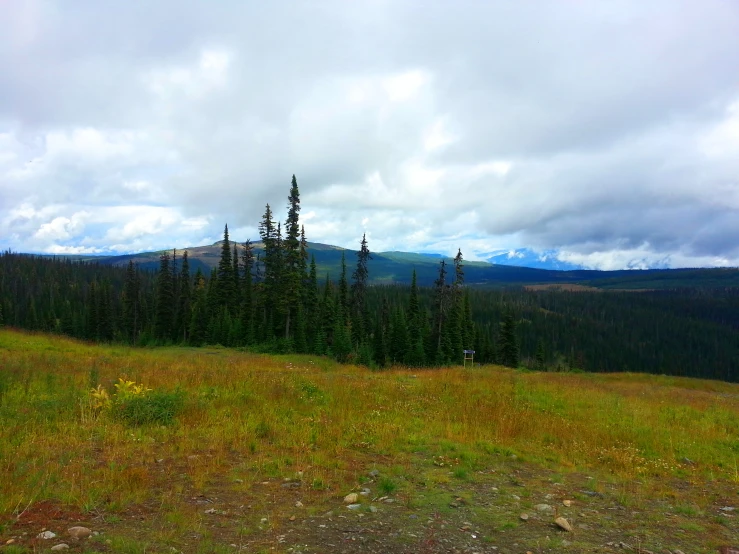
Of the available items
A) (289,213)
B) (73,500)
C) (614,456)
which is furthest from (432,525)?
(289,213)

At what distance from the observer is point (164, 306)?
218 ft

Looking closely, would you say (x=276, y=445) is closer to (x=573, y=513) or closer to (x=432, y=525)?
(x=432, y=525)

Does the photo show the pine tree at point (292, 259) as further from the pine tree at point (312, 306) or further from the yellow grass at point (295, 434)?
the yellow grass at point (295, 434)

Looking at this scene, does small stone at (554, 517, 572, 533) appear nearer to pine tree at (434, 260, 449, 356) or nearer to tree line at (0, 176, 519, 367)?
tree line at (0, 176, 519, 367)

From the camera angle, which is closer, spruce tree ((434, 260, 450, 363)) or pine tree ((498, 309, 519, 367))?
spruce tree ((434, 260, 450, 363))

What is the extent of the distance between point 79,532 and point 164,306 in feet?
222

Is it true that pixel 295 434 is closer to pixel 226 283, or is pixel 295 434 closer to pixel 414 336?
pixel 414 336

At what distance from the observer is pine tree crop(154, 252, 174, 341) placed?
214 ft

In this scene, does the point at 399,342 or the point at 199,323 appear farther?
the point at 199,323

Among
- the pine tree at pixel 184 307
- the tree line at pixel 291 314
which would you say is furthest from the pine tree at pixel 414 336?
the pine tree at pixel 184 307

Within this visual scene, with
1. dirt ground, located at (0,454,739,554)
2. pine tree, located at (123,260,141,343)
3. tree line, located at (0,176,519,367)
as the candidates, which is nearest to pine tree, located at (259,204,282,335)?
tree line, located at (0,176,519,367)

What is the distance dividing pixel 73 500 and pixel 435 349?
5602 cm

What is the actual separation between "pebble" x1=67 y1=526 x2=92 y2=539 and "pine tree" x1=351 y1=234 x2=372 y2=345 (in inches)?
2231

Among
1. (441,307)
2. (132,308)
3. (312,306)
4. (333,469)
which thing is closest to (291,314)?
(312,306)
